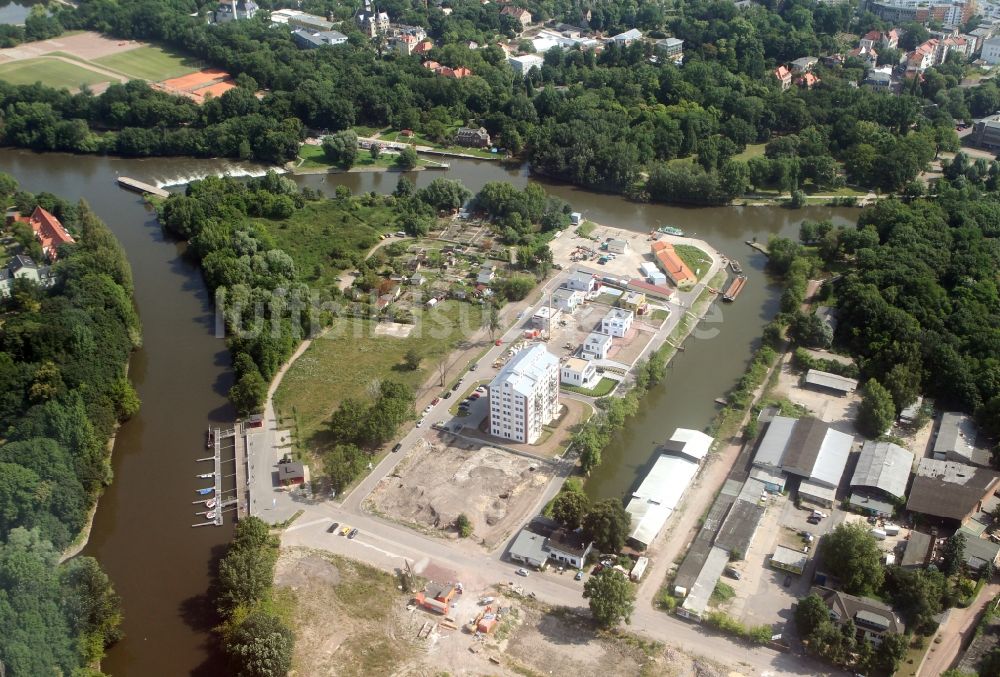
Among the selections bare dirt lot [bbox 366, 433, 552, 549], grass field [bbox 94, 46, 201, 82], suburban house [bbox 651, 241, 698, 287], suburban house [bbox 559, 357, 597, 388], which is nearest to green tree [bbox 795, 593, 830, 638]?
bare dirt lot [bbox 366, 433, 552, 549]

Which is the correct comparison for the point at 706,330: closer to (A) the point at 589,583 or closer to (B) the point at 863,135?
(A) the point at 589,583

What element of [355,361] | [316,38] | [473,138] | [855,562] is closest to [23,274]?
[355,361]

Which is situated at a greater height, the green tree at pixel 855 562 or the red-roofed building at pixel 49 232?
the red-roofed building at pixel 49 232

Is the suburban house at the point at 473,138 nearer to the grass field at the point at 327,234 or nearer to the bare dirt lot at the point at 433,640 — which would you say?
the grass field at the point at 327,234

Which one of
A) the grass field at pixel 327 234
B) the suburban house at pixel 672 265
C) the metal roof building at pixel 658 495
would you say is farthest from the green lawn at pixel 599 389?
the grass field at pixel 327 234

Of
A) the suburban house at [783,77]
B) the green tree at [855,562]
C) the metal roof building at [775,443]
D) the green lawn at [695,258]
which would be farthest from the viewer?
the suburban house at [783,77]

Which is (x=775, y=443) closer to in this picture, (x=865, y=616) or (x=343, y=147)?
(x=865, y=616)

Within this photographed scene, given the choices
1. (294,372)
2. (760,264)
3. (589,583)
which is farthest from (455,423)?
(760,264)
